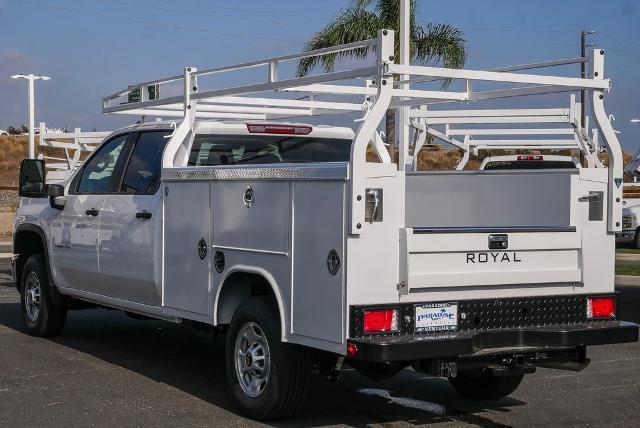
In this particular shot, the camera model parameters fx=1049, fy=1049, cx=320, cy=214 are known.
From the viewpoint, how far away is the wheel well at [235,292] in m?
7.28

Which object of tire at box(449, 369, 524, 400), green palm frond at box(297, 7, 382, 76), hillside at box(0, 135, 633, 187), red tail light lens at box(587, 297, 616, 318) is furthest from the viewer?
hillside at box(0, 135, 633, 187)

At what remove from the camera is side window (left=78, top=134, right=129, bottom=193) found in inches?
367

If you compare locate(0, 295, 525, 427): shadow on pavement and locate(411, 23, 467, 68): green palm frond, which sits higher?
locate(411, 23, 467, 68): green palm frond

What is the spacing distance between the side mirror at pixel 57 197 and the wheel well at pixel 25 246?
0.88m

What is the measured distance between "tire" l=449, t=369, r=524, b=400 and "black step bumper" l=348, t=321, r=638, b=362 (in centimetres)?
91

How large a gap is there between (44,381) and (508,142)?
1388 centimetres

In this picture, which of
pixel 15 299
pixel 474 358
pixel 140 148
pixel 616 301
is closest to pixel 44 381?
pixel 140 148

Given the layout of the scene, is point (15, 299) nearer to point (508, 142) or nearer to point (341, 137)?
point (341, 137)

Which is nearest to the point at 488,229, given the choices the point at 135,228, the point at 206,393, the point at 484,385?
the point at 484,385

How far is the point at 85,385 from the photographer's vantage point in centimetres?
821

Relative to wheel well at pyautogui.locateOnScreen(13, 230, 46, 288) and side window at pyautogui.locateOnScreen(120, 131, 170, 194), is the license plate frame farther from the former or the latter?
wheel well at pyautogui.locateOnScreen(13, 230, 46, 288)

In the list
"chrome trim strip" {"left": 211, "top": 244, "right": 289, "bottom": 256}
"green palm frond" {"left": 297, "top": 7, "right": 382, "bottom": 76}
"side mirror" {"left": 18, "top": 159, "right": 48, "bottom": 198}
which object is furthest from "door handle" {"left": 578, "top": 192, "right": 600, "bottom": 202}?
"green palm frond" {"left": 297, "top": 7, "right": 382, "bottom": 76}

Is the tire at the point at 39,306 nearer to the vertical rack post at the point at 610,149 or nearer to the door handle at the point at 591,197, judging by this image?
the door handle at the point at 591,197

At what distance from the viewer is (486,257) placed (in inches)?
261
